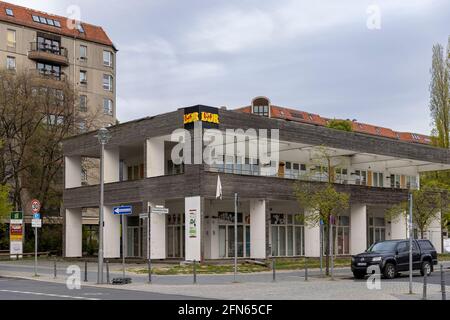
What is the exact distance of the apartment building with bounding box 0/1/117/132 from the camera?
3027 inches

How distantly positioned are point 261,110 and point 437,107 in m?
38.7

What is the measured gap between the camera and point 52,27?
80875 mm

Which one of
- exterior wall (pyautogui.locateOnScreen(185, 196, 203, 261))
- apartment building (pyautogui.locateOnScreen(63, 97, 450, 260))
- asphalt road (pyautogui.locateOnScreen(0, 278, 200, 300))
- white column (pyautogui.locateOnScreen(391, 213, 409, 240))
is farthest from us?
white column (pyautogui.locateOnScreen(391, 213, 409, 240))

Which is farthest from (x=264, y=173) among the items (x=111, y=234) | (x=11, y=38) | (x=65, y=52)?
(x=11, y=38)

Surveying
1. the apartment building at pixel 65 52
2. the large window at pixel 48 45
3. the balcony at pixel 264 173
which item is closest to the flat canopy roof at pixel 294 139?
the balcony at pixel 264 173

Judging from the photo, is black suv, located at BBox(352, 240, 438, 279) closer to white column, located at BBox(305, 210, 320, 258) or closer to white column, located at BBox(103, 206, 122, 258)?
white column, located at BBox(305, 210, 320, 258)

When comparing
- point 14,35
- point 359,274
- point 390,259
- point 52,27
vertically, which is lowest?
point 359,274

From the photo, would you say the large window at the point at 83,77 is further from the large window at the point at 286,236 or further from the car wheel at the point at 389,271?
the car wheel at the point at 389,271

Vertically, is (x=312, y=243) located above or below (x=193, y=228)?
below

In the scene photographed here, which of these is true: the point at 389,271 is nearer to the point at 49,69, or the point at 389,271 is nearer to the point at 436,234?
the point at 436,234

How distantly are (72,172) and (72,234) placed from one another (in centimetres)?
463

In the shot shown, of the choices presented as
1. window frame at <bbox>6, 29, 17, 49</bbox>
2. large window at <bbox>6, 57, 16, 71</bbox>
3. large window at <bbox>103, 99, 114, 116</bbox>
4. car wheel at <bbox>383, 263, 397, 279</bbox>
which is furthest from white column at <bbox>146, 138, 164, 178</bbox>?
large window at <bbox>103, 99, 114, 116</bbox>

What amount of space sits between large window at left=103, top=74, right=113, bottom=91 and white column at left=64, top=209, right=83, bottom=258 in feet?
112
